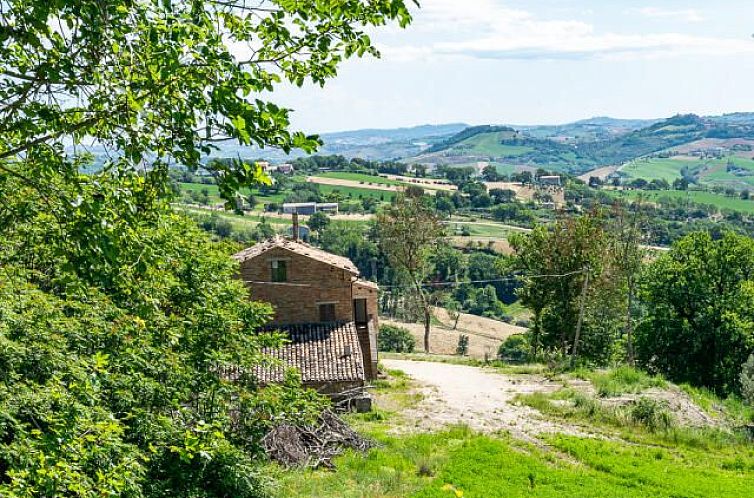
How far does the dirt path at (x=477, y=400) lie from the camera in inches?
1175

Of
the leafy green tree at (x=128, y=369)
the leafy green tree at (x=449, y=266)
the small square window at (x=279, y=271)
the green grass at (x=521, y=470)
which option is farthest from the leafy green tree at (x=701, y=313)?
the leafy green tree at (x=449, y=266)

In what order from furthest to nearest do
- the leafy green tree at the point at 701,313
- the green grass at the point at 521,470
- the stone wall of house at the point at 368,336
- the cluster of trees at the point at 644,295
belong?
the cluster of trees at the point at 644,295
the leafy green tree at the point at 701,313
the stone wall of house at the point at 368,336
the green grass at the point at 521,470

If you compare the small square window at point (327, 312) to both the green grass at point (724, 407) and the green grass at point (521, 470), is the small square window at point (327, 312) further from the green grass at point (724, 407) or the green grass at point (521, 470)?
the green grass at point (724, 407)

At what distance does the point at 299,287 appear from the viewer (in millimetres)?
36688

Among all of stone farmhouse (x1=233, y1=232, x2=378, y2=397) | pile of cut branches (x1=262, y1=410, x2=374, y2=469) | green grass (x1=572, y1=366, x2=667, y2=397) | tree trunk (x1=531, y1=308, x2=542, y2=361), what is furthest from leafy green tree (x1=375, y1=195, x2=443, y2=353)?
pile of cut branches (x1=262, y1=410, x2=374, y2=469)

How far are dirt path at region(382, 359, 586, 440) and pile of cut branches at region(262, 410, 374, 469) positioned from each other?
4.11 meters

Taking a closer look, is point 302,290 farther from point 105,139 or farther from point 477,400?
point 105,139

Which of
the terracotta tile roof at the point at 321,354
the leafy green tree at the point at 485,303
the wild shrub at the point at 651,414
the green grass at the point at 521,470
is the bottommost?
the leafy green tree at the point at 485,303

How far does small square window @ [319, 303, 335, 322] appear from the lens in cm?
3691

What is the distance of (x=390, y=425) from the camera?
2988 centimetres

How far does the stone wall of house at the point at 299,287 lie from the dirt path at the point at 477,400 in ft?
22.2

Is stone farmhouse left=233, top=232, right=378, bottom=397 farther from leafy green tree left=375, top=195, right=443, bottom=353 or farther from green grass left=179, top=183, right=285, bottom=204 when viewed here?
green grass left=179, top=183, right=285, bottom=204

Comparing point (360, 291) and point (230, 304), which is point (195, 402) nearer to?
point (230, 304)

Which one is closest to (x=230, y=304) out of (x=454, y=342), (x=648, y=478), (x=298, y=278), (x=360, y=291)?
(x=648, y=478)
